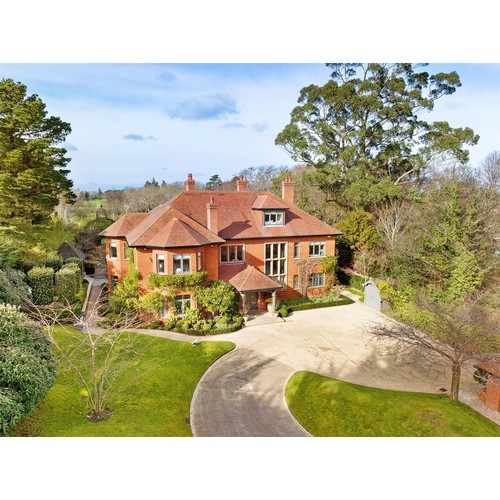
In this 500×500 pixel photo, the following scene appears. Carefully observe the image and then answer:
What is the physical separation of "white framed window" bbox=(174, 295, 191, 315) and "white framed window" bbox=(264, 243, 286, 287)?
662cm

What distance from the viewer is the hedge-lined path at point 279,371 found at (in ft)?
36.9

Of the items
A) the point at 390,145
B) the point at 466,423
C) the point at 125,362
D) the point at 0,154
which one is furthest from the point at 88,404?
the point at 390,145

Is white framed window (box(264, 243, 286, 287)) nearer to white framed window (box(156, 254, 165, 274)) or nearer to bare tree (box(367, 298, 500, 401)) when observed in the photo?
white framed window (box(156, 254, 165, 274))

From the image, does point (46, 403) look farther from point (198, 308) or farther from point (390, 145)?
point (390, 145)

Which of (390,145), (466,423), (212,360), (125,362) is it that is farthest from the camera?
(390,145)

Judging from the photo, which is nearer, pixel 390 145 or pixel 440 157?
pixel 440 157

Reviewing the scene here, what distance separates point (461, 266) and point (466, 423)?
10521mm

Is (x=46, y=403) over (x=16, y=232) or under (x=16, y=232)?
under

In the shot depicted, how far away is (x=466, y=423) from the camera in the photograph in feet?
34.9

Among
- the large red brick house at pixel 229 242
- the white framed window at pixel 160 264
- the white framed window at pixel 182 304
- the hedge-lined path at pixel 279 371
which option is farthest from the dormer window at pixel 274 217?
the white framed window at pixel 160 264

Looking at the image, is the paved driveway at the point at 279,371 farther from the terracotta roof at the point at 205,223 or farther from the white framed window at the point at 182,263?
the terracotta roof at the point at 205,223

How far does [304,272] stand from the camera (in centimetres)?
2466

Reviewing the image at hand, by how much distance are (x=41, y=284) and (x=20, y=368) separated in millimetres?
12270

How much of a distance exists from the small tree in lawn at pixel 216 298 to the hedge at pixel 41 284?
29.2 feet
